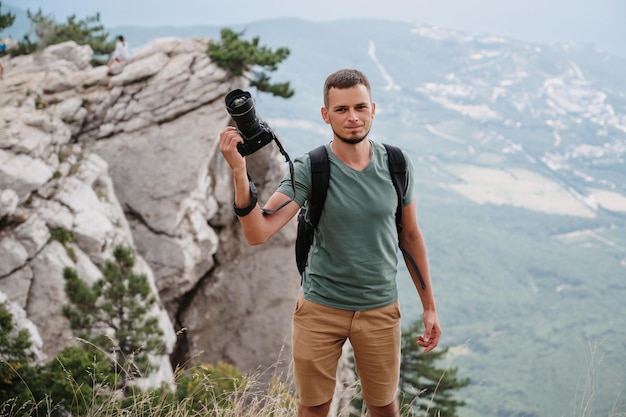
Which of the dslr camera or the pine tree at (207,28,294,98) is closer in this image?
the dslr camera

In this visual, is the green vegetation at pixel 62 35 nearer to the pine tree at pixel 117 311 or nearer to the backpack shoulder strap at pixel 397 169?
the pine tree at pixel 117 311

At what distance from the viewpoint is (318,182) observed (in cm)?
310

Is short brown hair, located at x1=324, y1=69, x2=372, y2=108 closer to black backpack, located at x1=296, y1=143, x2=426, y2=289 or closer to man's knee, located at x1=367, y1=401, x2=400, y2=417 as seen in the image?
black backpack, located at x1=296, y1=143, x2=426, y2=289

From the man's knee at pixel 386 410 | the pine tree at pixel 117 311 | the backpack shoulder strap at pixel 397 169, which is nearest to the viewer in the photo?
the backpack shoulder strap at pixel 397 169

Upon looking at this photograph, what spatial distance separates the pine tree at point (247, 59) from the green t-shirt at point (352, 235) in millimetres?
18037

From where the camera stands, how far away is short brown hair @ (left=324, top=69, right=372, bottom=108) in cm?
314

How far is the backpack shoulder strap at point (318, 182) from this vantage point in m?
3.10

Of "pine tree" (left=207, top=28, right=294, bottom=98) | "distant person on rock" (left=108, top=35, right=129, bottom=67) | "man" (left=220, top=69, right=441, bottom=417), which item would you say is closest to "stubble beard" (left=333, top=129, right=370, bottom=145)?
"man" (left=220, top=69, right=441, bottom=417)

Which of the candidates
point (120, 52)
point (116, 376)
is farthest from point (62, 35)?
point (116, 376)

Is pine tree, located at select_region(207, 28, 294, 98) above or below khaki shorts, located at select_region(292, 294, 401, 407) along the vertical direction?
below

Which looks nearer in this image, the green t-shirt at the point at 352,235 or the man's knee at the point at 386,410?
the green t-shirt at the point at 352,235

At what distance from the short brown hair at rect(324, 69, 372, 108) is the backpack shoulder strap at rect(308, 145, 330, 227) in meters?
0.29

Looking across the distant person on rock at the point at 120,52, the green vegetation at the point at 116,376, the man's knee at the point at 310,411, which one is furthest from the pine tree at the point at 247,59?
the man's knee at the point at 310,411

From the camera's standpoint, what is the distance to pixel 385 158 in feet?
10.7
